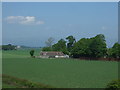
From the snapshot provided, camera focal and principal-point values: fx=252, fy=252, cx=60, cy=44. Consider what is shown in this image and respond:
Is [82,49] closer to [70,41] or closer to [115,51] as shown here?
[115,51]

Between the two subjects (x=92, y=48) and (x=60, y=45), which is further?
(x=60, y=45)

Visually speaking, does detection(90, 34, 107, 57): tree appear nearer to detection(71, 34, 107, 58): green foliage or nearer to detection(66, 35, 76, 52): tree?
detection(71, 34, 107, 58): green foliage

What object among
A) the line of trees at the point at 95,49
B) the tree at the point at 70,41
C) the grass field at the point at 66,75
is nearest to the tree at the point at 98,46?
the line of trees at the point at 95,49

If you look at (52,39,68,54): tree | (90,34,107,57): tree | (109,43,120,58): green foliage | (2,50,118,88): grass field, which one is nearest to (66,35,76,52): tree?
(52,39,68,54): tree

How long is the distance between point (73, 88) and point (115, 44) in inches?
2065

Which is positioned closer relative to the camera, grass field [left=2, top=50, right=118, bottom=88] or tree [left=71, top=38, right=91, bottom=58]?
grass field [left=2, top=50, right=118, bottom=88]

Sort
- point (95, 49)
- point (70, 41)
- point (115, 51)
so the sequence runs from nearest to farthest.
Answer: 1. point (115, 51)
2. point (95, 49)
3. point (70, 41)

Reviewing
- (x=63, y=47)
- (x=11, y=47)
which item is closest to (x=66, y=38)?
(x=63, y=47)

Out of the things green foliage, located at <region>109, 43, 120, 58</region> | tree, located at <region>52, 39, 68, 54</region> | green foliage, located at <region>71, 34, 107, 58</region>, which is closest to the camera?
green foliage, located at <region>109, 43, 120, 58</region>

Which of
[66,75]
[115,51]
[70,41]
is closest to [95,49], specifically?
[115,51]

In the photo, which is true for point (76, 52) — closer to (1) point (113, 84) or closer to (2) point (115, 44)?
(2) point (115, 44)

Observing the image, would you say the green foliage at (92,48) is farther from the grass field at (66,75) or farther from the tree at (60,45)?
the grass field at (66,75)

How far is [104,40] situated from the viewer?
219 ft

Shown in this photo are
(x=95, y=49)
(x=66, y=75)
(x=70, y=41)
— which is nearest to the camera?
(x=66, y=75)
